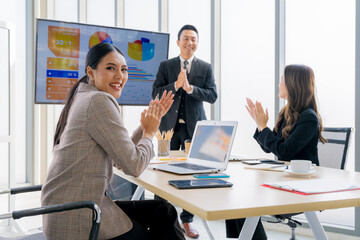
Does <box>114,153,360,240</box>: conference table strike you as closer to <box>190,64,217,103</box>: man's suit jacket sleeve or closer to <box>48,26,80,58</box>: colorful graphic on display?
<box>190,64,217,103</box>: man's suit jacket sleeve

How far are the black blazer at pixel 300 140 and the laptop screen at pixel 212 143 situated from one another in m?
0.45

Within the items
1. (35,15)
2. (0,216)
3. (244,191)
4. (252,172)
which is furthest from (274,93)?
(35,15)

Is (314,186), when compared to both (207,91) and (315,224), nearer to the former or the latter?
(315,224)

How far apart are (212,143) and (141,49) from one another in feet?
7.92

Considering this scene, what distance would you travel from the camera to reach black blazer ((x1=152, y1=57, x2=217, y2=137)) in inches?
122

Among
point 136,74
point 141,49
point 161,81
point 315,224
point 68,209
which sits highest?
point 141,49

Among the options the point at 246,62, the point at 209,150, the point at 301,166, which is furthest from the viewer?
the point at 246,62

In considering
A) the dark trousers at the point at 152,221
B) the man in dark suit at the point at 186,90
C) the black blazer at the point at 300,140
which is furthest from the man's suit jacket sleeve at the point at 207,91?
the dark trousers at the point at 152,221

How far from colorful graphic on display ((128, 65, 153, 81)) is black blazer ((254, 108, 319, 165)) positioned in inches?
82.4

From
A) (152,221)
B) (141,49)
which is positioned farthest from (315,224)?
(141,49)

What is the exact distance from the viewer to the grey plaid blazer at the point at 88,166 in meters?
1.29

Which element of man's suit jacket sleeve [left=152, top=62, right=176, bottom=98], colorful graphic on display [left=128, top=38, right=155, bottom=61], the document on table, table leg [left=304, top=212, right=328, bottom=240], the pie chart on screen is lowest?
table leg [left=304, top=212, right=328, bottom=240]

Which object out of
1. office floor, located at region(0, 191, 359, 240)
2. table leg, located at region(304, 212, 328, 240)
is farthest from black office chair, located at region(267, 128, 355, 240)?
office floor, located at region(0, 191, 359, 240)

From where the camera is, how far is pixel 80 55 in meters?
3.81
